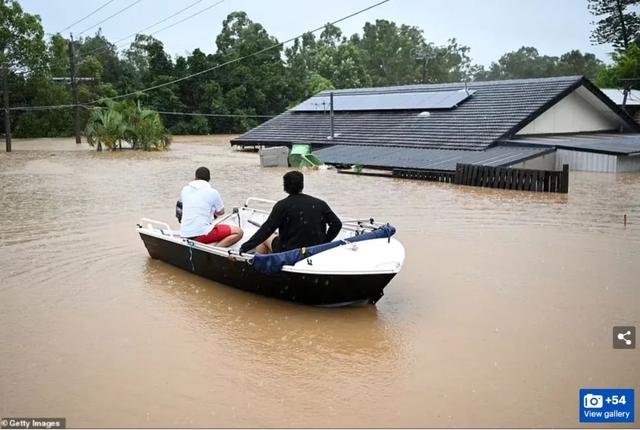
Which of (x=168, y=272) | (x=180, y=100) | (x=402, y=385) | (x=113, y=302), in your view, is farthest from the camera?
(x=180, y=100)

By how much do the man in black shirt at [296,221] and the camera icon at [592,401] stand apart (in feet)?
11.1

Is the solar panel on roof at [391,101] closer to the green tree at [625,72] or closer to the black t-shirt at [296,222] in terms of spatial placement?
the green tree at [625,72]

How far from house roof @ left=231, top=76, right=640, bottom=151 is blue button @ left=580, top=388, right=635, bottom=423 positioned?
1887 cm

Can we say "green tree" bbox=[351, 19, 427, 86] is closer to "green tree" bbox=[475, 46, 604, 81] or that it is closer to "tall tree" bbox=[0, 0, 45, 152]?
"green tree" bbox=[475, 46, 604, 81]

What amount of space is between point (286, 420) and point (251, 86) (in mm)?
50410

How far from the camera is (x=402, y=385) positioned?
611cm

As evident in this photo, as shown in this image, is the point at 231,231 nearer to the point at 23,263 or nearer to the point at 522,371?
the point at 23,263

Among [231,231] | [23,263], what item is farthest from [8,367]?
[23,263]

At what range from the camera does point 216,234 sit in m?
9.26

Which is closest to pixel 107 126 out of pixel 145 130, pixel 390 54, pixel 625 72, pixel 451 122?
pixel 145 130

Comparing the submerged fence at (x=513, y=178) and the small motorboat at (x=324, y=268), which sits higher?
the submerged fence at (x=513, y=178)

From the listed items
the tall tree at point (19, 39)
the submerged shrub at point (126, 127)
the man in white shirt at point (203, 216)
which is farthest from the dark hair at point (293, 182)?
the tall tree at point (19, 39)

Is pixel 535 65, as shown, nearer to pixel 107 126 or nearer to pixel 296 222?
pixel 107 126

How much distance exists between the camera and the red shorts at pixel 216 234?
9242 mm
